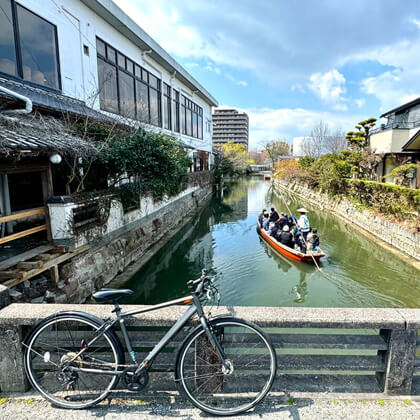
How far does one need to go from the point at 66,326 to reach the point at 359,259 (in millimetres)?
11351

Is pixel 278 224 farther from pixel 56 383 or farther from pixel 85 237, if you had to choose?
pixel 56 383

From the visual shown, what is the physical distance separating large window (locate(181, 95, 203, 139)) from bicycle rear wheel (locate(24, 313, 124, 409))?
19.7 meters

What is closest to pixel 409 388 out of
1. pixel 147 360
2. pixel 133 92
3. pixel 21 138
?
pixel 147 360

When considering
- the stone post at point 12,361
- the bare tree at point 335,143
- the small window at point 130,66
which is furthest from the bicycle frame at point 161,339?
the bare tree at point 335,143

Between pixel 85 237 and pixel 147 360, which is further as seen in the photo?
pixel 85 237

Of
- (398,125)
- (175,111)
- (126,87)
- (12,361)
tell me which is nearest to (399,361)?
(12,361)

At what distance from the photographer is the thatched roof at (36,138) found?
4789mm

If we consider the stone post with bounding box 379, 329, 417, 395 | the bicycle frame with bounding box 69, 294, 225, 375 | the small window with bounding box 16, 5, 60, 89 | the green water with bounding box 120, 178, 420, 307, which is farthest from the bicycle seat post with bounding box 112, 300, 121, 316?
the small window with bounding box 16, 5, 60, 89

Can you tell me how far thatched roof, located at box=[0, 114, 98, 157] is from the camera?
479cm

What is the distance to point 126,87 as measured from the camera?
12570 mm

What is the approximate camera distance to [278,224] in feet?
40.4

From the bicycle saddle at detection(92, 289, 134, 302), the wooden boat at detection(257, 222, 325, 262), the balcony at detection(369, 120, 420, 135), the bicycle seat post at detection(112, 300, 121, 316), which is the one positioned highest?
the balcony at detection(369, 120, 420, 135)

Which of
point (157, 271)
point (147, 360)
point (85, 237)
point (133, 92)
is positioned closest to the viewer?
point (147, 360)

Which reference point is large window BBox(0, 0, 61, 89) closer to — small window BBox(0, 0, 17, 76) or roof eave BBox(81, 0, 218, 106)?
small window BBox(0, 0, 17, 76)
